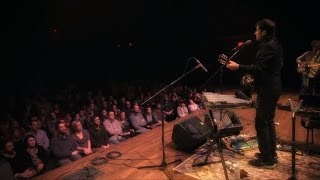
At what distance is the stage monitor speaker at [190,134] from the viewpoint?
3.57 m

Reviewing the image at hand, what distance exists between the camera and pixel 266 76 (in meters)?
2.92

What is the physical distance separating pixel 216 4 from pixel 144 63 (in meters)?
4.36

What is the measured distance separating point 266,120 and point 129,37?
10008 mm

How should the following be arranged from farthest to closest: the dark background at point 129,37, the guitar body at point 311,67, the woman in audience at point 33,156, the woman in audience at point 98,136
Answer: the dark background at point 129,37 < the guitar body at point 311,67 < the woman in audience at point 98,136 < the woman in audience at point 33,156

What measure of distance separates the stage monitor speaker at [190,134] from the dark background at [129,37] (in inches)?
298

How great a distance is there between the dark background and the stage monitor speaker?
758 cm

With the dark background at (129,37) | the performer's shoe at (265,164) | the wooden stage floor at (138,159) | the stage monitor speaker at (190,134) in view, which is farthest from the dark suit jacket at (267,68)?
the dark background at (129,37)

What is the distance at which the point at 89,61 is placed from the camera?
11.5 meters

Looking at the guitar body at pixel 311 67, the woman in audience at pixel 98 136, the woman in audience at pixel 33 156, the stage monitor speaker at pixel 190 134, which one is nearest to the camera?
the stage monitor speaker at pixel 190 134

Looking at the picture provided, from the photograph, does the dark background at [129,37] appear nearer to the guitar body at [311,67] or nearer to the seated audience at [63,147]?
the guitar body at [311,67]

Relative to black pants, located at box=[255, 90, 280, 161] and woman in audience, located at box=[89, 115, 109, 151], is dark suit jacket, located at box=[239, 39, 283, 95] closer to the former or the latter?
black pants, located at box=[255, 90, 280, 161]

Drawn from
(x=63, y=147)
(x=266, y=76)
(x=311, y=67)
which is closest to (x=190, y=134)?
(x=266, y=76)

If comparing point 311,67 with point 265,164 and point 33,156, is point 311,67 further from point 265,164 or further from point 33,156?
point 33,156

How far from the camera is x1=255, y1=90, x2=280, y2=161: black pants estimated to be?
2.93 metres
